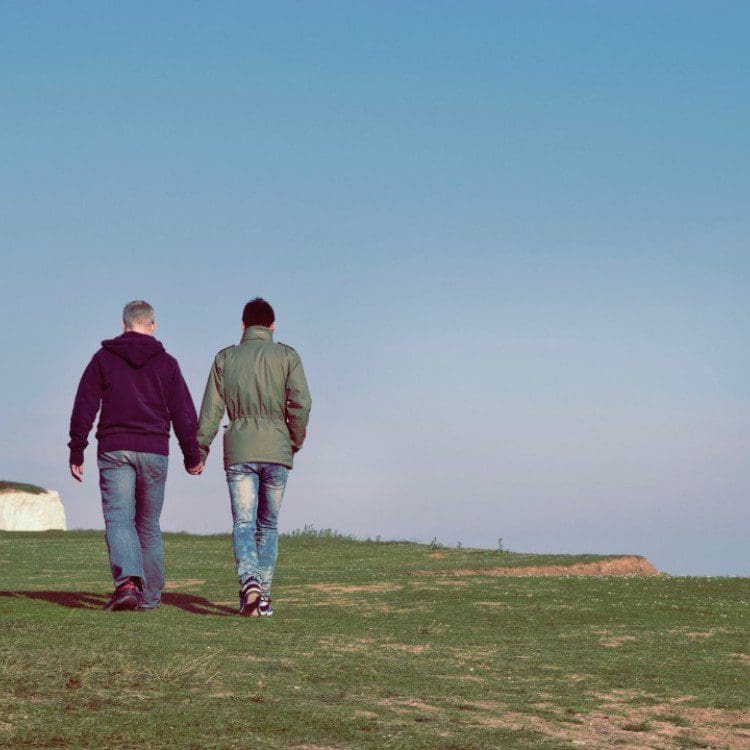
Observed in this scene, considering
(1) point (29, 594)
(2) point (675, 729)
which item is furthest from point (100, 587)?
(2) point (675, 729)

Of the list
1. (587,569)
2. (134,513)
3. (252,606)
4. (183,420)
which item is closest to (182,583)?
(134,513)

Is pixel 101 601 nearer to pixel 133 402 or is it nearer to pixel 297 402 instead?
pixel 133 402

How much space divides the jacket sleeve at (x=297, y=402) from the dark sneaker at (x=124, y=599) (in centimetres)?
207

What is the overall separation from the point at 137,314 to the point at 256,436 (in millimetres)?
1692

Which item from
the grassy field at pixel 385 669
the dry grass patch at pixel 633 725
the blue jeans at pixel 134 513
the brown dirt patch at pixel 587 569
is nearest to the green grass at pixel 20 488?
the brown dirt patch at pixel 587 569

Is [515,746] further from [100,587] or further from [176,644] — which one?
[100,587]

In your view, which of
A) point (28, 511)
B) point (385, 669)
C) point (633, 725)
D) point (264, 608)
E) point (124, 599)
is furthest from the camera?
point (28, 511)

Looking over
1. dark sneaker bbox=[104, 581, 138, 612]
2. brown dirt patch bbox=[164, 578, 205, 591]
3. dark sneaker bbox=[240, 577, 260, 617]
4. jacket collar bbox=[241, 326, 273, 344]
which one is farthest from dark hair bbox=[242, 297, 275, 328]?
brown dirt patch bbox=[164, 578, 205, 591]

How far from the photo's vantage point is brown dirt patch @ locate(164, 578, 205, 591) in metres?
14.8

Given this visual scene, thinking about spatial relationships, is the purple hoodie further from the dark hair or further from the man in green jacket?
the dark hair

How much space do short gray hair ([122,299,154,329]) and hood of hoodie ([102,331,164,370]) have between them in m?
0.11

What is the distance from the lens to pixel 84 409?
36.0 feet

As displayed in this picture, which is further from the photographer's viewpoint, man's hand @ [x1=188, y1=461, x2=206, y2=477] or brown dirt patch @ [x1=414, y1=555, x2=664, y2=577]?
brown dirt patch @ [x1=414, y1=555, x2=664, y2=577]

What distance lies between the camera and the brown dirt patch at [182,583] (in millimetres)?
14789
